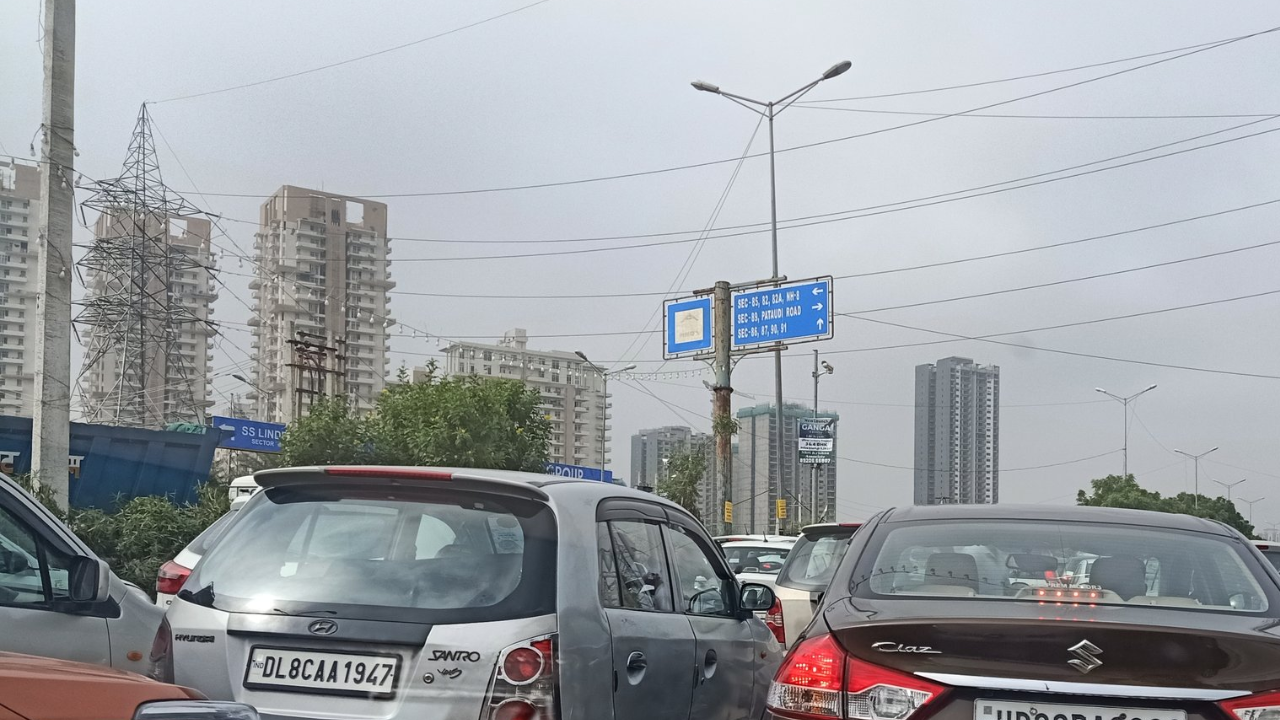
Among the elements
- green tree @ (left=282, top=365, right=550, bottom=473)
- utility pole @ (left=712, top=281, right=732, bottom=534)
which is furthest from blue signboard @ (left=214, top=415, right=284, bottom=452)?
utility pole @ (left=712, top=281, right=732, bottom=534)

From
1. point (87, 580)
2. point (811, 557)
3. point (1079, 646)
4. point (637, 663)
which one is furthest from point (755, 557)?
point (1079, 646)

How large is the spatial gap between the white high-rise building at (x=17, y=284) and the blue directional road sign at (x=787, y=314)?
312 feet

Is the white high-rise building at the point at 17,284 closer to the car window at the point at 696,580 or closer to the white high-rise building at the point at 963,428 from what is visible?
the white high-rise building at the point at 963,428

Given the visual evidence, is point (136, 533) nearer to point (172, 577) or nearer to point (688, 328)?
point (172, 577)

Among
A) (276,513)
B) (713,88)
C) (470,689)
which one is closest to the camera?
(470,689)

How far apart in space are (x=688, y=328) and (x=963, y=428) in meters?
73.7

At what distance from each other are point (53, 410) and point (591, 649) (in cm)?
1231

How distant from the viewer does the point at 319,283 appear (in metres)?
160

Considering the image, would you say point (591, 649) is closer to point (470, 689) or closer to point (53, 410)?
point (470, 689)

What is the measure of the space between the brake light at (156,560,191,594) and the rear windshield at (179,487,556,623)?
3.94 meters

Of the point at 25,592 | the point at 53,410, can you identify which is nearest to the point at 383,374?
the point at 53,410

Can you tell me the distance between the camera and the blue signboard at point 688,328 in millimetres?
32281

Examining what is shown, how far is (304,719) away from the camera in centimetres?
384

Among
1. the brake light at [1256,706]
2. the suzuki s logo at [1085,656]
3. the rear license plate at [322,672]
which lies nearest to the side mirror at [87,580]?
the rear license plate at [322,672]
